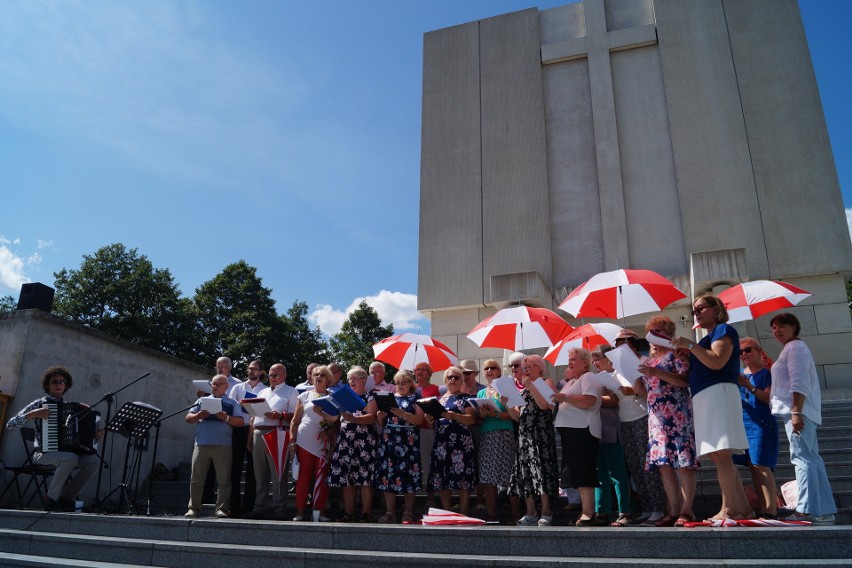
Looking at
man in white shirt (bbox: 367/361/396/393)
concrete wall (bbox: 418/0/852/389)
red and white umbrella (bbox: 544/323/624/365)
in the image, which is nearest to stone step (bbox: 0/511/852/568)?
man in white shirt (bbox: 367/361/396/393)

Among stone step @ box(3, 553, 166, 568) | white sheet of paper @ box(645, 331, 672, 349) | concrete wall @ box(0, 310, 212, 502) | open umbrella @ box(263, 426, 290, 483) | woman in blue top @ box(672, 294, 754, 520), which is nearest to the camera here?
woman in blue top @ box(672, 294, 754, 520)

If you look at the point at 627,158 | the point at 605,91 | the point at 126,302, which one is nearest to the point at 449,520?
the point at 627,158

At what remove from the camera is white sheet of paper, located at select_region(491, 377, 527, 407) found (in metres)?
5.74

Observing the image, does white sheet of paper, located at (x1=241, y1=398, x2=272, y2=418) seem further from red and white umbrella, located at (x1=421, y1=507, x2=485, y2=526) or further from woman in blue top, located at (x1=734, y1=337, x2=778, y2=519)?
woman in blue top, located at (x1=734, y1=337, x2=778, y2=519)

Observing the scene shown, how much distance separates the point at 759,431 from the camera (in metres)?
5.30

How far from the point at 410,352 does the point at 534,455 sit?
12.0 feet

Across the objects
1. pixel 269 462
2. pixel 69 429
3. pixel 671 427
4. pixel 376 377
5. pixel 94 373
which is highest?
pixel 94 373

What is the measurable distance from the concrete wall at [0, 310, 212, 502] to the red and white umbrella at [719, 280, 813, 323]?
8.65m

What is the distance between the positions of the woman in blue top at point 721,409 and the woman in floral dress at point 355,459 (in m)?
3.28

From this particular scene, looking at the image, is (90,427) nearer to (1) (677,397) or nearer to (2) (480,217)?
(1) (677,397)

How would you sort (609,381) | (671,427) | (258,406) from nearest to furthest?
1. (671,427)
2. (609,381)
3. (258,406)

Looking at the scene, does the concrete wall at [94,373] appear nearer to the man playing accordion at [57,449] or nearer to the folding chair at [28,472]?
the folding chair at [28,472]

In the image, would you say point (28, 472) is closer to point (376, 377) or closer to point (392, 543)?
point (376, 377)

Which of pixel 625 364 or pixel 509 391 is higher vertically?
pixel 625 364
